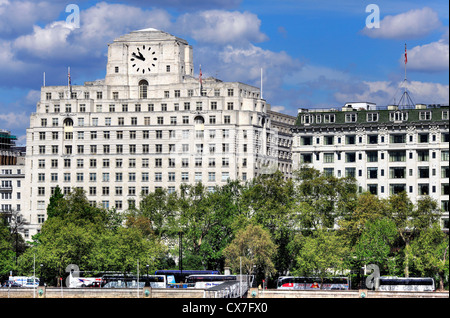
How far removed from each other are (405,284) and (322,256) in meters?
12.9

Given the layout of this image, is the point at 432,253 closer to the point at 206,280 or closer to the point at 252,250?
the point at 252,250

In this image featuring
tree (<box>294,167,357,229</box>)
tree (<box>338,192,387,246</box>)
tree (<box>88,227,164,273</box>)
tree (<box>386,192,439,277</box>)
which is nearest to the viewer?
tree (<box>88,227,164,273</box>)

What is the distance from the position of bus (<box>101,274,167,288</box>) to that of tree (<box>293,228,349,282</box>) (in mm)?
21612

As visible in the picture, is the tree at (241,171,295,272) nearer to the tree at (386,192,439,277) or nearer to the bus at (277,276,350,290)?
the bus at (277,276,350,290)

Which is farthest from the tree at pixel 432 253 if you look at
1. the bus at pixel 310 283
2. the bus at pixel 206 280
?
the bus at pixel 206 280

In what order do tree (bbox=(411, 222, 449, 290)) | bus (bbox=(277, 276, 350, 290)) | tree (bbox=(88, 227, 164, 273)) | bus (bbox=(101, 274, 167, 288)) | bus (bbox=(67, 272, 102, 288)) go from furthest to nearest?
bus (bbox=(67, 272, 102, 288))
bus (bbox=(101, 274, 167, 288))
tree (bbox=(88, 227, 164, 273))
bus (bbox=(277, 276, 350, 290))
tree (bbox=(411, 222, 449, 290))

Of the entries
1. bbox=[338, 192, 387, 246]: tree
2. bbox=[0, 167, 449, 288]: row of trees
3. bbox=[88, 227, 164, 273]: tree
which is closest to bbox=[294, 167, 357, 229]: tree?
bbox=[0, 167, 449, 288]: row of trees

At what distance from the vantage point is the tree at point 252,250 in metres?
186

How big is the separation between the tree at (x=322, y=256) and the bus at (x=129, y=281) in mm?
21612

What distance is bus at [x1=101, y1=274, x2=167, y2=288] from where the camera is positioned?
188 m

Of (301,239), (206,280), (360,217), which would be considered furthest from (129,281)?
(360,217)
